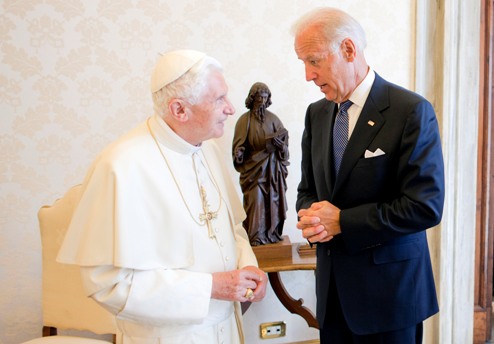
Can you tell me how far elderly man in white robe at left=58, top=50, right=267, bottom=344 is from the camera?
5.10 feet

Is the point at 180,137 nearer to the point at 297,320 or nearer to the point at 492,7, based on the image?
the point at 297,320

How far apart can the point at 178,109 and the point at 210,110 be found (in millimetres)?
114

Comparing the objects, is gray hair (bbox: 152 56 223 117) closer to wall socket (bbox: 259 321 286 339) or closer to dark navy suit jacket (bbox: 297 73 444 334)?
dark navy suit jacket (bbox: 297 73 444 334)

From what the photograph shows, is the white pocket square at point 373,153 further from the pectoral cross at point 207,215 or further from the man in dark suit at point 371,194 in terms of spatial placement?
the pectoral cross at point 207,215

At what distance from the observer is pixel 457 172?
324 centimetres

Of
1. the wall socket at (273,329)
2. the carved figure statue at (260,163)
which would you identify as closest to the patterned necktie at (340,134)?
the carved figure statue at (260,163)

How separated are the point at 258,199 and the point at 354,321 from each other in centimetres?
99

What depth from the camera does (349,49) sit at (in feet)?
5.68

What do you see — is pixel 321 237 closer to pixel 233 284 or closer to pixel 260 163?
pixel 233 284

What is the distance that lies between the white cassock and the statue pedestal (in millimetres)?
756

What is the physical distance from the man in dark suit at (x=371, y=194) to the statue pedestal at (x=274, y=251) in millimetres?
750

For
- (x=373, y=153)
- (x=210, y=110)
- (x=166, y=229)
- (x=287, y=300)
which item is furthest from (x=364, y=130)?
(x=287, y=300)

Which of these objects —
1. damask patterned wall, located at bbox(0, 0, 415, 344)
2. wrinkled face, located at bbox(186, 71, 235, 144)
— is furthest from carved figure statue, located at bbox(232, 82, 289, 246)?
wrinkled face, located at bbox(186, 71, 235, 144)

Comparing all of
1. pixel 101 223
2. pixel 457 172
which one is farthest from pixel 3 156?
pixel 457 172
